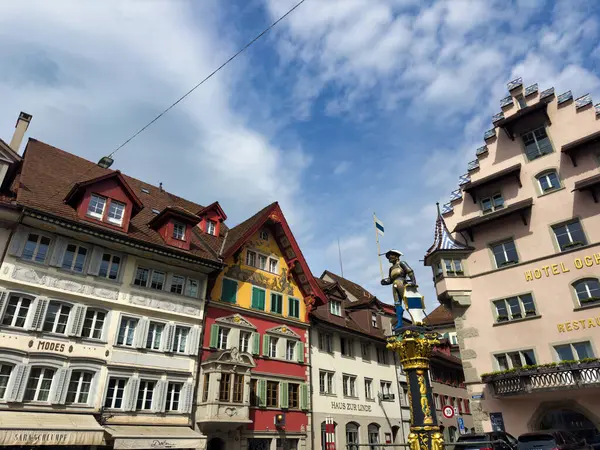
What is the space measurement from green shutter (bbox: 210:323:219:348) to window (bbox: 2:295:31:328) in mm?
9109

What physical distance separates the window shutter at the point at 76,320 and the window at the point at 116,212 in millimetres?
4615

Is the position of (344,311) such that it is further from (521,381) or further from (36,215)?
(36,215)

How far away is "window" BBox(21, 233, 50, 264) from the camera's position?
18844 millimetres

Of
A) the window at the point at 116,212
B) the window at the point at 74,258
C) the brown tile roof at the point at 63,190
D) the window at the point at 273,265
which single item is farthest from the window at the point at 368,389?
Answer: the window at the point at 74,258

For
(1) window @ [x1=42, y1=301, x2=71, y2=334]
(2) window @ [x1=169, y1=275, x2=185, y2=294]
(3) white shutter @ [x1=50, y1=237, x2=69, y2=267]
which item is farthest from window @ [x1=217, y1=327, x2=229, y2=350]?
(3) white shutter @ [x1=50, y1=237, x2=69, y2=267]

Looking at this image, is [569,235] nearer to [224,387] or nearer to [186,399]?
[224,387]

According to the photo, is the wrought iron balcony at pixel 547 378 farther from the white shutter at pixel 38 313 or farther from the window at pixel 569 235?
the white shutter at pixel 38 313

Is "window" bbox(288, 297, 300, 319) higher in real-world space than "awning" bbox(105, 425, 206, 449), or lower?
higher

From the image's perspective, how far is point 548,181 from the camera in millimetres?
25094

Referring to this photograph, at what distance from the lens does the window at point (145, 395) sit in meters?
20.1

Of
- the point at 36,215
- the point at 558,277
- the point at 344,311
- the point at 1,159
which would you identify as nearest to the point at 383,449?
the point at 344,311

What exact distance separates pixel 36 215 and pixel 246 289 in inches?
492

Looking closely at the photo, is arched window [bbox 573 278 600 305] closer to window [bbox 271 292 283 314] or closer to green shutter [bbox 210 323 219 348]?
window [bbox 271 292 283 314]

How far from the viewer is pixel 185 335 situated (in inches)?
904
